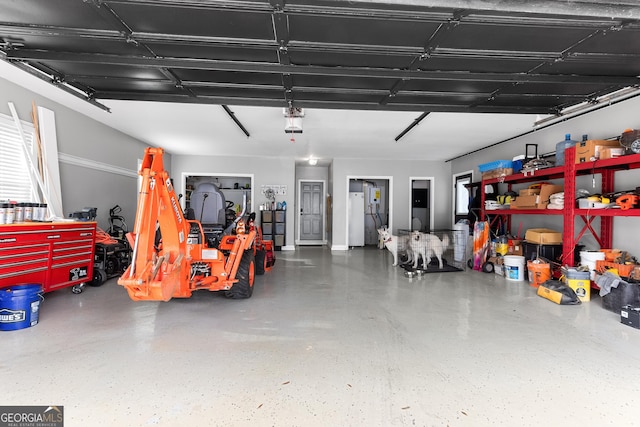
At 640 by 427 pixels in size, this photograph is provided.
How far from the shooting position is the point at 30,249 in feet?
9.99

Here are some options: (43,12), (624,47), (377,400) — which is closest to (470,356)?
(377,400)

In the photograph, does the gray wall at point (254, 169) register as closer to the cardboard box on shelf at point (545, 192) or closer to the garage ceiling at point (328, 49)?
the garage ceiling at point (328, 49)

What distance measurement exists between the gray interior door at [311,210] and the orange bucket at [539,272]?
646 centimetres

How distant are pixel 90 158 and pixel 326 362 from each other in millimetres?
5368

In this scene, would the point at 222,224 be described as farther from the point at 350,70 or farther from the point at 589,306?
the point at 589,306

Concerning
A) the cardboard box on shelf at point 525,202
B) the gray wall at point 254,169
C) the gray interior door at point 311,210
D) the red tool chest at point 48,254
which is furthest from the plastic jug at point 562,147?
the red tool chest at point 48,254

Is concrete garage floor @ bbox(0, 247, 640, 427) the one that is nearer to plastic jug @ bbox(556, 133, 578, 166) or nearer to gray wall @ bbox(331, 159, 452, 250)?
plastic jug @ bbox(556, 133, 578, 166)

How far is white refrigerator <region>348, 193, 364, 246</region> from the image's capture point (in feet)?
28.6

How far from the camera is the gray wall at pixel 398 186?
8.13m

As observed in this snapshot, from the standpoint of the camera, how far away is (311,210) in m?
9.78

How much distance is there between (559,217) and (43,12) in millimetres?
6824

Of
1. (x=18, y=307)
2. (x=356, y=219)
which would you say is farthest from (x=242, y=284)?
(x=356, y=219)

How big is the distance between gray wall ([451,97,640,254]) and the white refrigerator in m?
4.08

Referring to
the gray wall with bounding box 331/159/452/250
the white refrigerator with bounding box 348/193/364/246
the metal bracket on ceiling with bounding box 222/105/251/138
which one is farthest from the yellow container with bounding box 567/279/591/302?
the white refrigerator with bounding box 348/193/364/246
